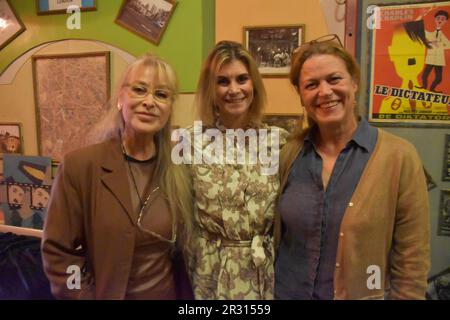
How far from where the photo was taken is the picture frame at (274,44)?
144 centimetres

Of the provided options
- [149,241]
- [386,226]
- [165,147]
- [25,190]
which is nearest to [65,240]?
[149,241]

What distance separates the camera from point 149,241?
961mm

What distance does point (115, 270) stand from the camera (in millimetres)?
924

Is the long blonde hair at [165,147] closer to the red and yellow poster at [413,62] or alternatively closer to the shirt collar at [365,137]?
the shirt collar at [365,137]

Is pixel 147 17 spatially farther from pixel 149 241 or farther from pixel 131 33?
pixel 149 241

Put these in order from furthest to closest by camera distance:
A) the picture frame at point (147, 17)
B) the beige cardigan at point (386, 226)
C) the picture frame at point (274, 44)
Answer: the picture frame at point (147, 17)
the picture frame at point (274, 44)
the beige cardigan at point (386, 226)

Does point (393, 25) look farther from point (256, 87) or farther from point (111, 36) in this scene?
point (111, 36)

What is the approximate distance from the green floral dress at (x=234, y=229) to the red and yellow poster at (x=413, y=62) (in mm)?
692

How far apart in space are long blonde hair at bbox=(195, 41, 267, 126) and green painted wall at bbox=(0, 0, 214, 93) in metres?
0.49

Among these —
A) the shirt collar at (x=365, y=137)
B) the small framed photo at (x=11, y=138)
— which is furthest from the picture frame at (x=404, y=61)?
the small framed photo at (x=11, y=138)

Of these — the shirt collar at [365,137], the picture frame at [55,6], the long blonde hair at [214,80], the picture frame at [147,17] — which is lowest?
the shirt collar at [365,137]

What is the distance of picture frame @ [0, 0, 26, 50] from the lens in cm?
179

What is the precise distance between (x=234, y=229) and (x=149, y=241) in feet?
0.80
